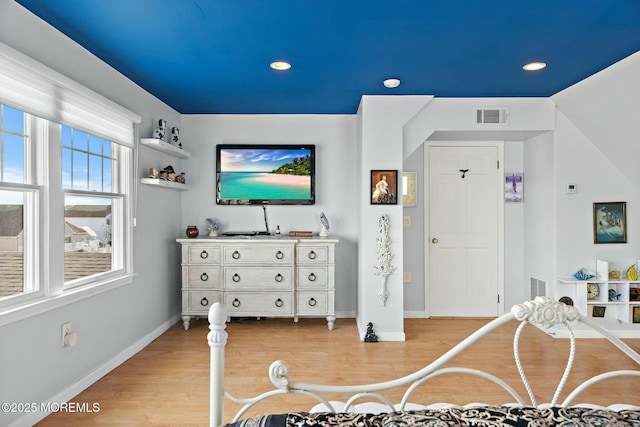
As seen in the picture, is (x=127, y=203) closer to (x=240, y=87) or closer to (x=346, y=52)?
(x=240, y=87)

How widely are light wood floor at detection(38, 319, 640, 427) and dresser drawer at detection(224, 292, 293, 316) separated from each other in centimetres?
19

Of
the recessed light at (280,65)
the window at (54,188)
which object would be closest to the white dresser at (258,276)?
the window at (54,188)

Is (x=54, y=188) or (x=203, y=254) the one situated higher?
(x=54, y=188)

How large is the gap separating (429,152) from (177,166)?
9.67ft

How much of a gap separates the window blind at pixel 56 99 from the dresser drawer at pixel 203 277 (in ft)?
4.97

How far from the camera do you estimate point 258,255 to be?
161 inches

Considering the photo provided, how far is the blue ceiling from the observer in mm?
2143

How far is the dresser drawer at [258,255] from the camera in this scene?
4074 millimetres

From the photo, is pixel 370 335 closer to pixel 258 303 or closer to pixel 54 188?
pixel 258 303

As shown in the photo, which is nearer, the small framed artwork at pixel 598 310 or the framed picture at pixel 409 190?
the small framed artwork at pixel 598 310

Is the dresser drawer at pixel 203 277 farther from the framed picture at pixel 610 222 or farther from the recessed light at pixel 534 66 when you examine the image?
the framed picture at pixel 610 222

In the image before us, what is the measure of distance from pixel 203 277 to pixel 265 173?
4.45 feet

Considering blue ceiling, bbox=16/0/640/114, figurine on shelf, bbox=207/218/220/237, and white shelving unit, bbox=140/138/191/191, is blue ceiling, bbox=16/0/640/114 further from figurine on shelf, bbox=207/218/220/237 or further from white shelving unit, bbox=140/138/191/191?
figurine on shelf, bbox=207/218/220/237

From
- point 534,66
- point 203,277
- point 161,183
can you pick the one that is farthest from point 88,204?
point 534,66
